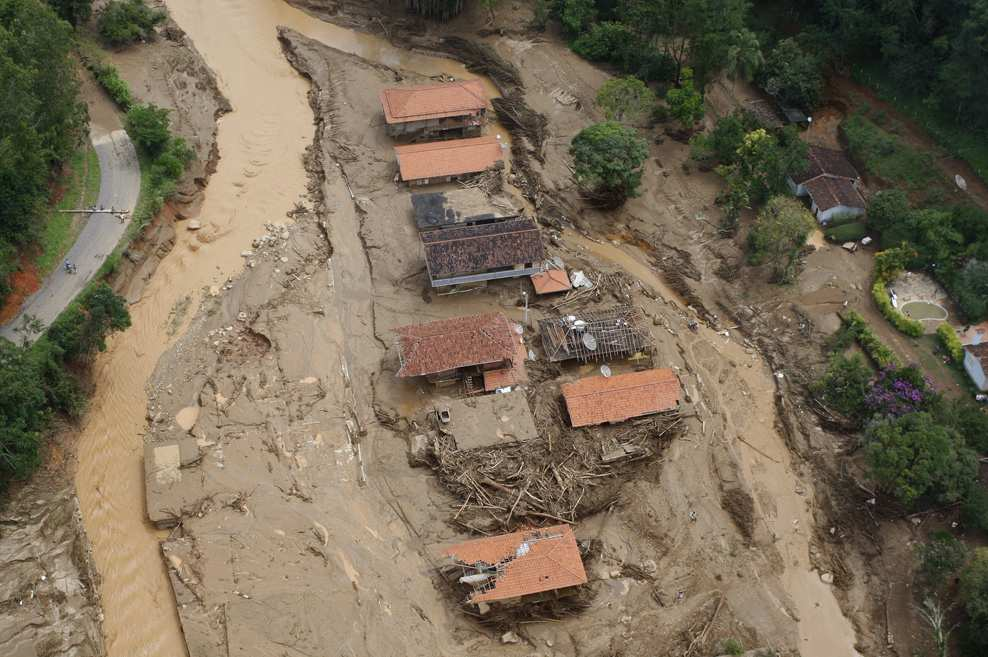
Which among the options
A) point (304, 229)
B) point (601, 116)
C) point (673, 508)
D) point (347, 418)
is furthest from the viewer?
point (601, 116)

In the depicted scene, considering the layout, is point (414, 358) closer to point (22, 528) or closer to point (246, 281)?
point (246, 281)

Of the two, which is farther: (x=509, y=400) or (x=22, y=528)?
(x=509, y=400)

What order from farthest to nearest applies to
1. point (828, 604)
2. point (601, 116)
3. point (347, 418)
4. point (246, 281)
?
point (601, 116) < point (246, 281) < point (347, 418) < point (828, 604)

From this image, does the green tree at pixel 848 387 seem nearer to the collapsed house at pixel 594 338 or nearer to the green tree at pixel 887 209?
the collapsed house at pixel 594 338

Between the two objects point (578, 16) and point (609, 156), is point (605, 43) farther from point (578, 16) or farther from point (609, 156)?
point (609, 156)

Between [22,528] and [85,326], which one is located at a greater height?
[85,326]

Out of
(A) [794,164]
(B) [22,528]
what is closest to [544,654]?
(B) [22,528]

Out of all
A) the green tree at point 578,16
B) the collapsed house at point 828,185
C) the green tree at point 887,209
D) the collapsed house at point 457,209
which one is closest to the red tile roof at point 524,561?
the collapsed house at point 457,209
